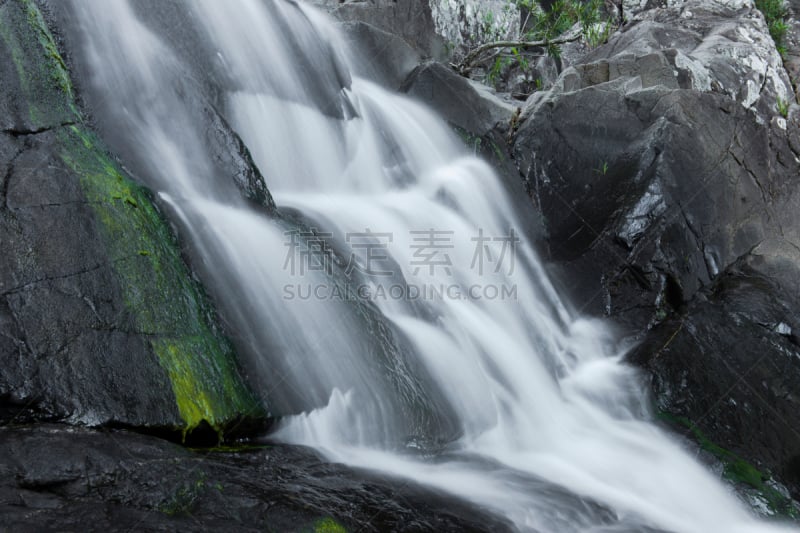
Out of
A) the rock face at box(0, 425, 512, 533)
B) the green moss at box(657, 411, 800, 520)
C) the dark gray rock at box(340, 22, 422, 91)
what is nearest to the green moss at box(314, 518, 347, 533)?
the rock face at box(0, 425, 512, 533)

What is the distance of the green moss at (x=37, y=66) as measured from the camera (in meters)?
3.88

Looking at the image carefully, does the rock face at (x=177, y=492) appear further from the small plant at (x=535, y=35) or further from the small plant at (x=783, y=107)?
the small plant at (x=535, y=35)

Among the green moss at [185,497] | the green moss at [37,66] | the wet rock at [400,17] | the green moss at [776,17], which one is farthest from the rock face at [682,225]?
the green moss at [776,17]

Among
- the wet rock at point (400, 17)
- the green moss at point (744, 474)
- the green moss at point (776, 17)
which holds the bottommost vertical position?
the green moss at point (744, 474)

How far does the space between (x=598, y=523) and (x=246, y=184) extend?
11.2 ft

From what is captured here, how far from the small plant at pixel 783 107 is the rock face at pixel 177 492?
8.84 metres

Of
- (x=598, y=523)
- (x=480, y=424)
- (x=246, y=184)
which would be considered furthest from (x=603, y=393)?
(x=246, y=184)

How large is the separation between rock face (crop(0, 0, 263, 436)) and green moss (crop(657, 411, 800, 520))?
3.66m

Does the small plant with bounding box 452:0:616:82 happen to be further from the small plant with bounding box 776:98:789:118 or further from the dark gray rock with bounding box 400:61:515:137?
the small plant with bounding box 776:98:789:118

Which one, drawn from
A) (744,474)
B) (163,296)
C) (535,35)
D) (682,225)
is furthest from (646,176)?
(535,35)

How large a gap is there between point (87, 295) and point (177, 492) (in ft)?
4.17

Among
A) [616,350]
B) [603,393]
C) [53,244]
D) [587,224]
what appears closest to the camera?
[53,244]

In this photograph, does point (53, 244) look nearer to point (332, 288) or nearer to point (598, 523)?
point (332, 288)

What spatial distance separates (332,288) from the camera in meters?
4.73
